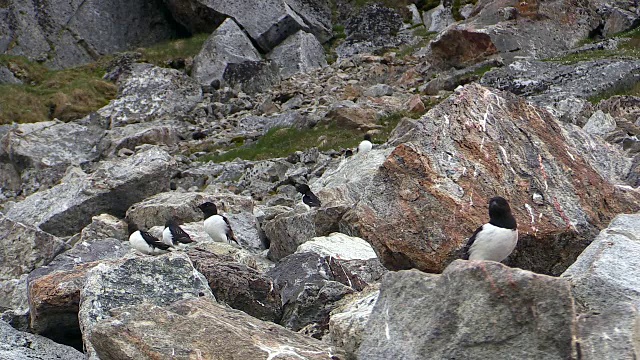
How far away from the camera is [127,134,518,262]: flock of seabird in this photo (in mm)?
11203

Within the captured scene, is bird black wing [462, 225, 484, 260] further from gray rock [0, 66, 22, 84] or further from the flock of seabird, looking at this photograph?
gray rock [0, 66, 22, 84]

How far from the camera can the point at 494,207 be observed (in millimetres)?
11391

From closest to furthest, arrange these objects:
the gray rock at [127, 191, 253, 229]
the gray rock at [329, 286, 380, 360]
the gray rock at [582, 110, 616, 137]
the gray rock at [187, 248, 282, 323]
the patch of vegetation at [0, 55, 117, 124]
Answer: the gray rock at [329, 286, 380, 360]
the gray rock at [187, 248, 282, 323]
the gray rock at [127, 191, 253, 229]
the gray rock at [582, 110, 616, 137]
the patch of vegetation at [0, 55, 117, 124]

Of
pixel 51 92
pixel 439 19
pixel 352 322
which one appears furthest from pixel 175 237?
pixel 439 19

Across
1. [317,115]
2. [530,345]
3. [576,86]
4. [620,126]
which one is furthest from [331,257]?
[317,115]

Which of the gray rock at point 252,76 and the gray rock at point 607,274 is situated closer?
the gray rock at point 607,274

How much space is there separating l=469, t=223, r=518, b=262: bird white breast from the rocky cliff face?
0.95ft

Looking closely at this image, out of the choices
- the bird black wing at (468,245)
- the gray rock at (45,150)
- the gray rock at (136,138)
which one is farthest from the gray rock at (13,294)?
the gray rock at (136,138)

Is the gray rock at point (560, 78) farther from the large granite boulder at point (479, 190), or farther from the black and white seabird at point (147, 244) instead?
the black and white seabird at point (147, 244)

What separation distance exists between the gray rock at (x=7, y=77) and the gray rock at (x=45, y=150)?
40.0ft

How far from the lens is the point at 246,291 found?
1116 centimetres

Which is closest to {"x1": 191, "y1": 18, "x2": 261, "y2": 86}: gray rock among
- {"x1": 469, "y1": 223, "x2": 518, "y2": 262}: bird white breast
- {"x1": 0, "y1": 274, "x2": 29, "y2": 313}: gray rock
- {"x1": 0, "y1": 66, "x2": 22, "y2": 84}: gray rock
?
{"x1": 0, "y1": 66, "x2": 22, "y2": 84}: gray rock

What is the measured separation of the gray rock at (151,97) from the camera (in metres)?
43.7

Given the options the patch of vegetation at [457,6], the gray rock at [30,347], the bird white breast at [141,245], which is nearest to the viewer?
the gray rock at [30,347]
